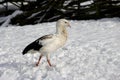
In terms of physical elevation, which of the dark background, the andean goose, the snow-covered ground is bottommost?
the dark background

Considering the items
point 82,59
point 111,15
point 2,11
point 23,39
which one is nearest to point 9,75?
point 82,59

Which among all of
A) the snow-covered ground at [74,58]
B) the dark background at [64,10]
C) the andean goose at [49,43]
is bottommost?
the dark background at [64,10]

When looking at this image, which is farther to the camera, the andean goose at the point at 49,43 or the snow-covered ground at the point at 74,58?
the andean goose at the point at 49,43

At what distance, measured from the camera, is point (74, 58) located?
28.6ft

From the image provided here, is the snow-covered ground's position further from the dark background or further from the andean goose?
the dark background

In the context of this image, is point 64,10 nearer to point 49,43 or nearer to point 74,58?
point 74,58

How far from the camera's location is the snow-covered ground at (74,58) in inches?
305

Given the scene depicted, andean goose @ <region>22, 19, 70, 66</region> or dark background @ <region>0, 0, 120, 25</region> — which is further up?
andean goose @ <region>22, 19, 70, 66</region>

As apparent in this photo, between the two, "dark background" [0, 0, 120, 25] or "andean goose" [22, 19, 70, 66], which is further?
"dark background" [0, 0, 120, 25]

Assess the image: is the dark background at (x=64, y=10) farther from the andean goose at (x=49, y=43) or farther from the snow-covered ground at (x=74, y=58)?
the andean goose at (x=49, y=43)

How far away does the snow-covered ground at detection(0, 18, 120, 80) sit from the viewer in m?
7.75

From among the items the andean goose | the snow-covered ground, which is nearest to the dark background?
the snow-covered ground

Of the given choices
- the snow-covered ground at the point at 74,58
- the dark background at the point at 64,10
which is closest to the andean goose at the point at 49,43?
the snow-covered ground at the point at 74,58

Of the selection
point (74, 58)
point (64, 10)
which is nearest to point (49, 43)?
point (74, 58)
